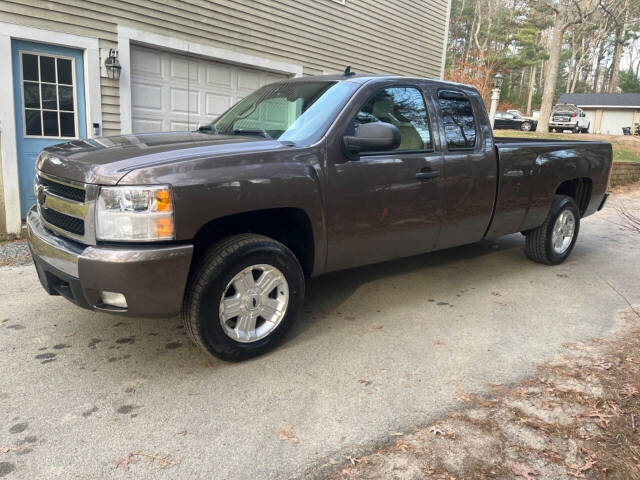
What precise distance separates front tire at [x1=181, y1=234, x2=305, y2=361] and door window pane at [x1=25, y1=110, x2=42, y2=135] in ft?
16.8

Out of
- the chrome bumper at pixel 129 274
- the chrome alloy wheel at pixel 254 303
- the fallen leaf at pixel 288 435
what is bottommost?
the fallen leaf at pixel 288 435

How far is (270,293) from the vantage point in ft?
11.1

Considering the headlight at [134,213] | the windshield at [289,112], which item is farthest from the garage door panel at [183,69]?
the headlight at [134,213]

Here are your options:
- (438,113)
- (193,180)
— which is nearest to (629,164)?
(438,113)

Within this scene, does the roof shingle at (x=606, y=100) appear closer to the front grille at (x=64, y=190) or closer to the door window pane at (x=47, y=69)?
the door window pane at (x=47, y=69)

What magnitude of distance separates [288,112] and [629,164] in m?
14.1

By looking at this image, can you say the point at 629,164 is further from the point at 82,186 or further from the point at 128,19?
the point at 82,186

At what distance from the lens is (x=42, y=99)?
686 centimetres

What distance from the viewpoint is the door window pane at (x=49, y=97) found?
269 inches

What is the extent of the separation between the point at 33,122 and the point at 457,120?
18.2 ft

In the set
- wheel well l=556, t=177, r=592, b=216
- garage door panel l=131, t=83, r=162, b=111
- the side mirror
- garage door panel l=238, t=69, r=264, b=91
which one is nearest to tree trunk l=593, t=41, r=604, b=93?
garage door panel l=238, t=69, r=264, b=91

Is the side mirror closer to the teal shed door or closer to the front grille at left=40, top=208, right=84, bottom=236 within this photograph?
the front grille at left=40, top=208, right=84, bottom=236

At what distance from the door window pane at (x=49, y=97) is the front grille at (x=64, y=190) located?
421 cm

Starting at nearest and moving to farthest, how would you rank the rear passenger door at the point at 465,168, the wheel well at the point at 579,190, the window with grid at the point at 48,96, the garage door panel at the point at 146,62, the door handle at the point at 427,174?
1. the door handle at the point at 427,174
2. the rear passenger door at the point at 465,168
3. the wheel well at the point at 579,190
4. the window with grid at the point at 48,96
5. the garage door panel at the point at 146,62
